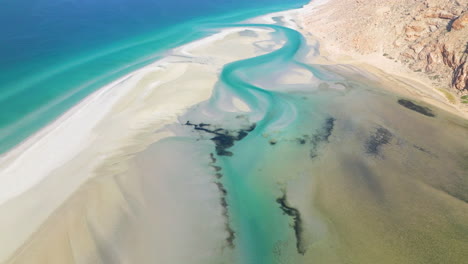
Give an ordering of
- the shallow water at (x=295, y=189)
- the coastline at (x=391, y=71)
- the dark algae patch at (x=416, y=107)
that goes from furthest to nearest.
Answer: the coastline at (x=391, y=71)
the dark algae patch at (x=416, y=107)
the shallow water at (x=295, y=189)

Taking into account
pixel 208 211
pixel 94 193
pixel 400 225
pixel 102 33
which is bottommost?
pixel 400 225

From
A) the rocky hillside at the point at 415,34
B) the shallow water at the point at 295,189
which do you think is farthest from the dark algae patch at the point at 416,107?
the rocky hillside at the point at 415,34

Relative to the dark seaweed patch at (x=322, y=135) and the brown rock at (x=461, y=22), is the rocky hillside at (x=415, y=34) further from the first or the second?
the dark seaweed patch at (x=322, y=135)

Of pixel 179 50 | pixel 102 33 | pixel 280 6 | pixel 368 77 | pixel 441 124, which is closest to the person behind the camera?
pixel 441 124

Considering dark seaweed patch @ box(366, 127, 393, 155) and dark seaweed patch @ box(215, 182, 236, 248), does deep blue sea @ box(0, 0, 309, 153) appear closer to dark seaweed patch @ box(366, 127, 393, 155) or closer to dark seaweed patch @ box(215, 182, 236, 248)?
dark seaweed patch @ box(215, 182, 236, 248)

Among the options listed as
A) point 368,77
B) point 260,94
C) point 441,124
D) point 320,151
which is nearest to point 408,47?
point 368,77

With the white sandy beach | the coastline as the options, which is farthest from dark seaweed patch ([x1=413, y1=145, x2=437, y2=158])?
the white sandy beach

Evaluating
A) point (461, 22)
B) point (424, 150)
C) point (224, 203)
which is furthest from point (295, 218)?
point (461, 22)

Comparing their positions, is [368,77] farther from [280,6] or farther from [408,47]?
[280,6]
